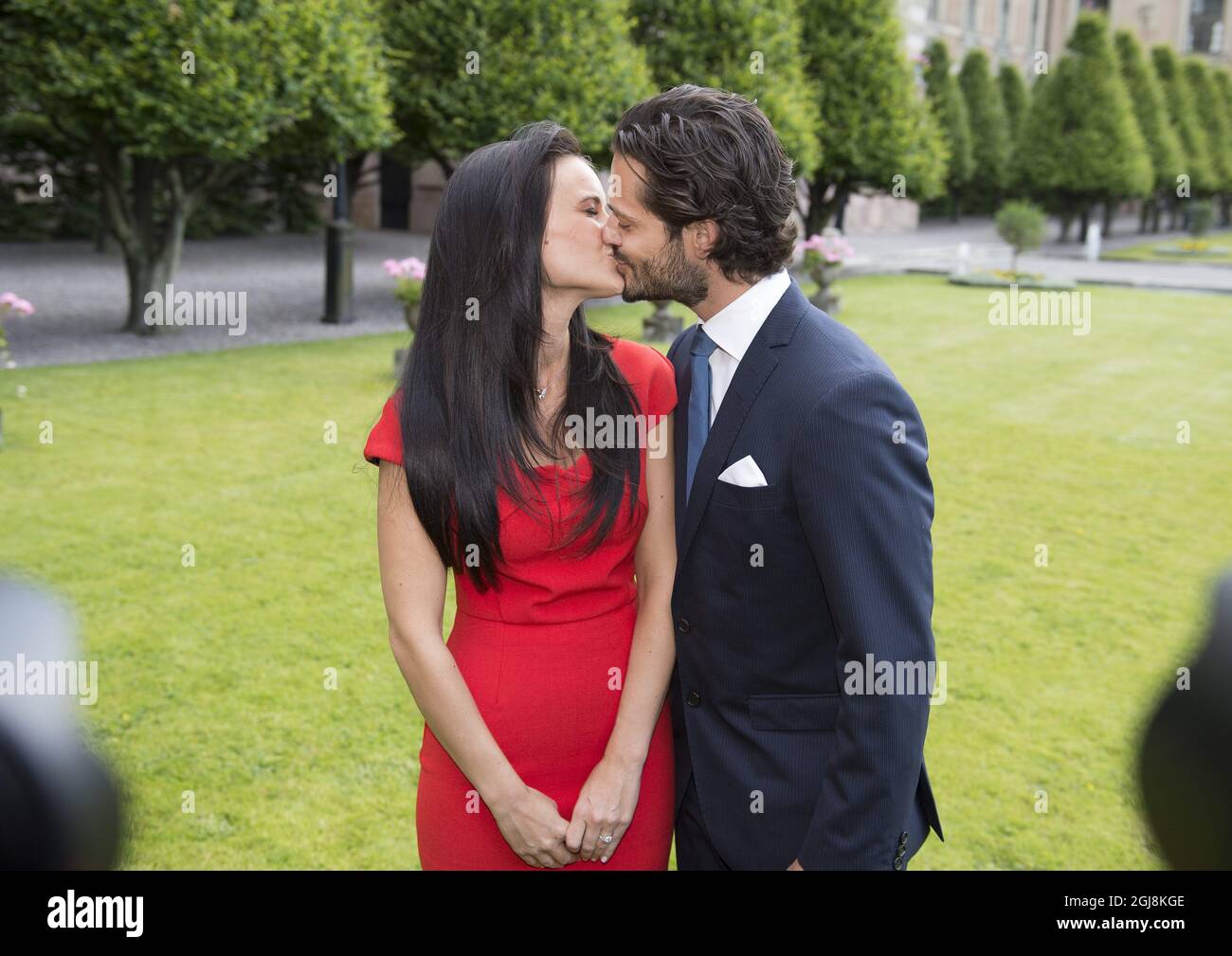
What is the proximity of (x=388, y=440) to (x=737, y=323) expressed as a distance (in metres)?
0.85

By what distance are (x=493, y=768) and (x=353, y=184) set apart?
27.7 m

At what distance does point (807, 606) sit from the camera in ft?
8.47

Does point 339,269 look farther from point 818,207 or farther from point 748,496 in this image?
point 748,496

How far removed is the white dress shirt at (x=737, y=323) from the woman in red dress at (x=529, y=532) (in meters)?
0.19

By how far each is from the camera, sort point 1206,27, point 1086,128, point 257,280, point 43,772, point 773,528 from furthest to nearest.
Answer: point 1206,27 → point 1086,128 → point 257,280 → point 773,528 → point 43,772

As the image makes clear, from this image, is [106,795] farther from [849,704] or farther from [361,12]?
[361,12]

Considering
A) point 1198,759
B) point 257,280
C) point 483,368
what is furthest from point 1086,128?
point 1198,759

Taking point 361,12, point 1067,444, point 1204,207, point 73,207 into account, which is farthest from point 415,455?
point 1204,207

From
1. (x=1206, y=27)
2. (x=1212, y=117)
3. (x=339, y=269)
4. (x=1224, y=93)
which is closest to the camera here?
(x=339, y=269)

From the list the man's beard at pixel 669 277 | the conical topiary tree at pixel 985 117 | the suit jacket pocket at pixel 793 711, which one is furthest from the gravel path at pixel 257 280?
the suit jacket pocket at pixel 793 711

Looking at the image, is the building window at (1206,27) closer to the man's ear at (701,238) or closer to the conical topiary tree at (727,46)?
the conical topiary tree at (727,46)

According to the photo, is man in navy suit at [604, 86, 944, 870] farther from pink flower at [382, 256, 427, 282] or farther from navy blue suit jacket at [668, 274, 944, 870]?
pink flower at [382, 256, 427, 282]

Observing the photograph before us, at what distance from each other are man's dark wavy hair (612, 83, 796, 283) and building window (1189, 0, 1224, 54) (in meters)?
92.6

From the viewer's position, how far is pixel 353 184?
28.6 m
